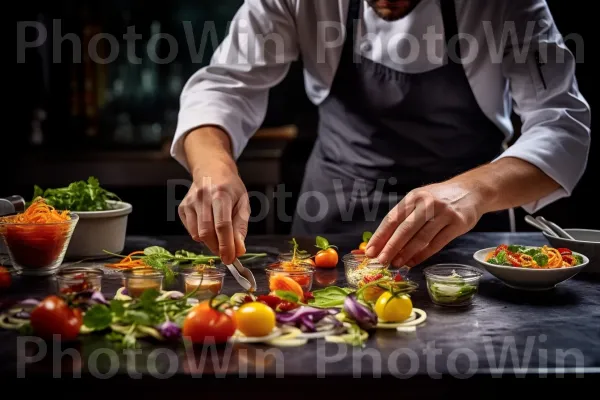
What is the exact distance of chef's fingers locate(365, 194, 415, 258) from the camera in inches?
71.8

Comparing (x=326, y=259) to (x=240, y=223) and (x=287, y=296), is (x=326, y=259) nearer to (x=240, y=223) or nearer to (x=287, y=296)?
(x=240, y=223)

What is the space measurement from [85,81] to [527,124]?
3.27m

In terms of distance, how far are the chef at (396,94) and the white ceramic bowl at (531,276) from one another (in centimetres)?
41

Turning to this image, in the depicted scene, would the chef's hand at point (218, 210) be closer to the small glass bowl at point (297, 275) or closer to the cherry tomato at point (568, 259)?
the small glass bowl at point (297, 275)

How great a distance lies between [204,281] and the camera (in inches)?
69.9

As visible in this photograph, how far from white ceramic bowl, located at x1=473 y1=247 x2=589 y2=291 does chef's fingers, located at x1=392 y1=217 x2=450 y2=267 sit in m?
0.14

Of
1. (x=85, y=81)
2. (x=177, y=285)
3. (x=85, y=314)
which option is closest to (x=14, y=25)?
(x=85, y=81)

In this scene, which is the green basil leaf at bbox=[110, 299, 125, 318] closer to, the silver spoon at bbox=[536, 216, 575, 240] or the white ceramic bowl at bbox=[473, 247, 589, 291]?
the white ceramic bowl at bbox=[473, 247, 589, 291]

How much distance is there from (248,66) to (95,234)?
793mm

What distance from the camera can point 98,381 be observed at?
129 cm

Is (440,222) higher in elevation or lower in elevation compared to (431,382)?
higher

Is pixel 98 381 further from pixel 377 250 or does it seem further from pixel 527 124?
pixel 527 124

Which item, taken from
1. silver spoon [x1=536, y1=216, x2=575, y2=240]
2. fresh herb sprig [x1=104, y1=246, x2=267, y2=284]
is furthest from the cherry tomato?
fresh herb sprig [x1=104, y1=246, x2=267, y2=284]

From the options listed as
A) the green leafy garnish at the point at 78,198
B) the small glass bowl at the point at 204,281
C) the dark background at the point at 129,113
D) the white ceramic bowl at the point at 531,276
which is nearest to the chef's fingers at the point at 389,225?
the white ceramic bowl at the point at 531,276
